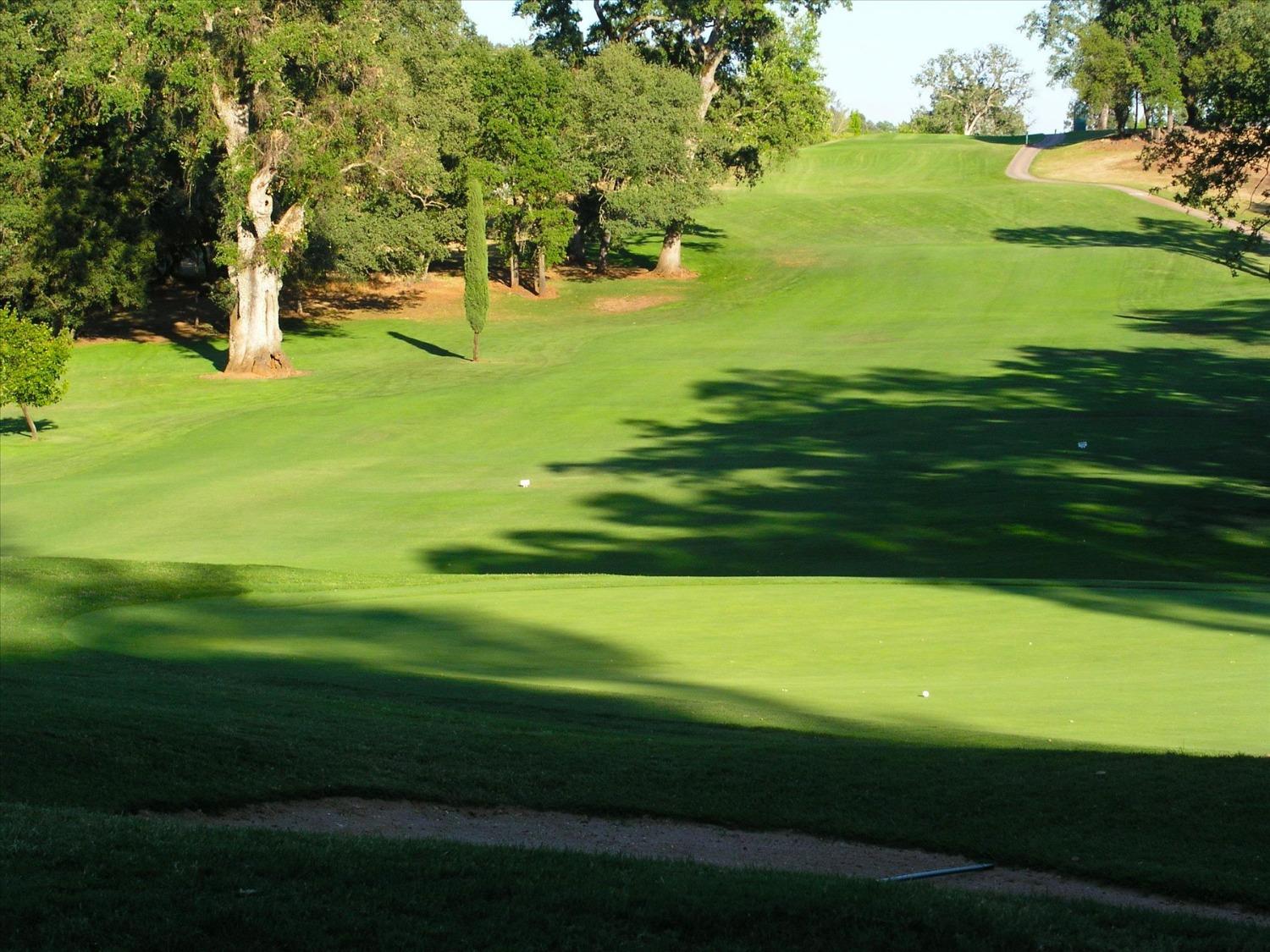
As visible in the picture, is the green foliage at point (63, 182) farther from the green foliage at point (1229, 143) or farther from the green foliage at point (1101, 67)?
the green foliage at point (1101, 67)

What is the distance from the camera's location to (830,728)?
35.8ft

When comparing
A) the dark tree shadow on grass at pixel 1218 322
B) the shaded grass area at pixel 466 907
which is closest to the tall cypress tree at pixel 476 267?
the dark tree shadow on grass at pixel 1218 322

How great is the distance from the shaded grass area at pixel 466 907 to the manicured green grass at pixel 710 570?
50 cm

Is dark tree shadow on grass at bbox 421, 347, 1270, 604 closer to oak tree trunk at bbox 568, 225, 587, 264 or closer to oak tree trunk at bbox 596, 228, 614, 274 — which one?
oak tree trunk at bbox 596, 228, 614, 274

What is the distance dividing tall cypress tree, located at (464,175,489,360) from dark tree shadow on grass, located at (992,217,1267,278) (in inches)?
1287

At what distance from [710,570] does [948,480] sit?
9213 mm

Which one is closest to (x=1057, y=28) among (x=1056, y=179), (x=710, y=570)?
(x=1056, y=179)

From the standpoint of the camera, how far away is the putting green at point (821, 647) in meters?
11.2

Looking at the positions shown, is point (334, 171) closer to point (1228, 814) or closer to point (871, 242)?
point (871, 242)

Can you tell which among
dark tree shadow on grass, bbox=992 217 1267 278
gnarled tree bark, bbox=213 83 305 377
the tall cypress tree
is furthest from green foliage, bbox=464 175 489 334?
dark tree shadow on grass, bbox=992 217 1267 278

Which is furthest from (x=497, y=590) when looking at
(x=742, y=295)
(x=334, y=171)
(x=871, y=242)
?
(x=871, y=242)

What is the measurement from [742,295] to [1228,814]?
60.2 meters

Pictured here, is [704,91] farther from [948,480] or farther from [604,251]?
[948,480]

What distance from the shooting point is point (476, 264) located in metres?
53.0
